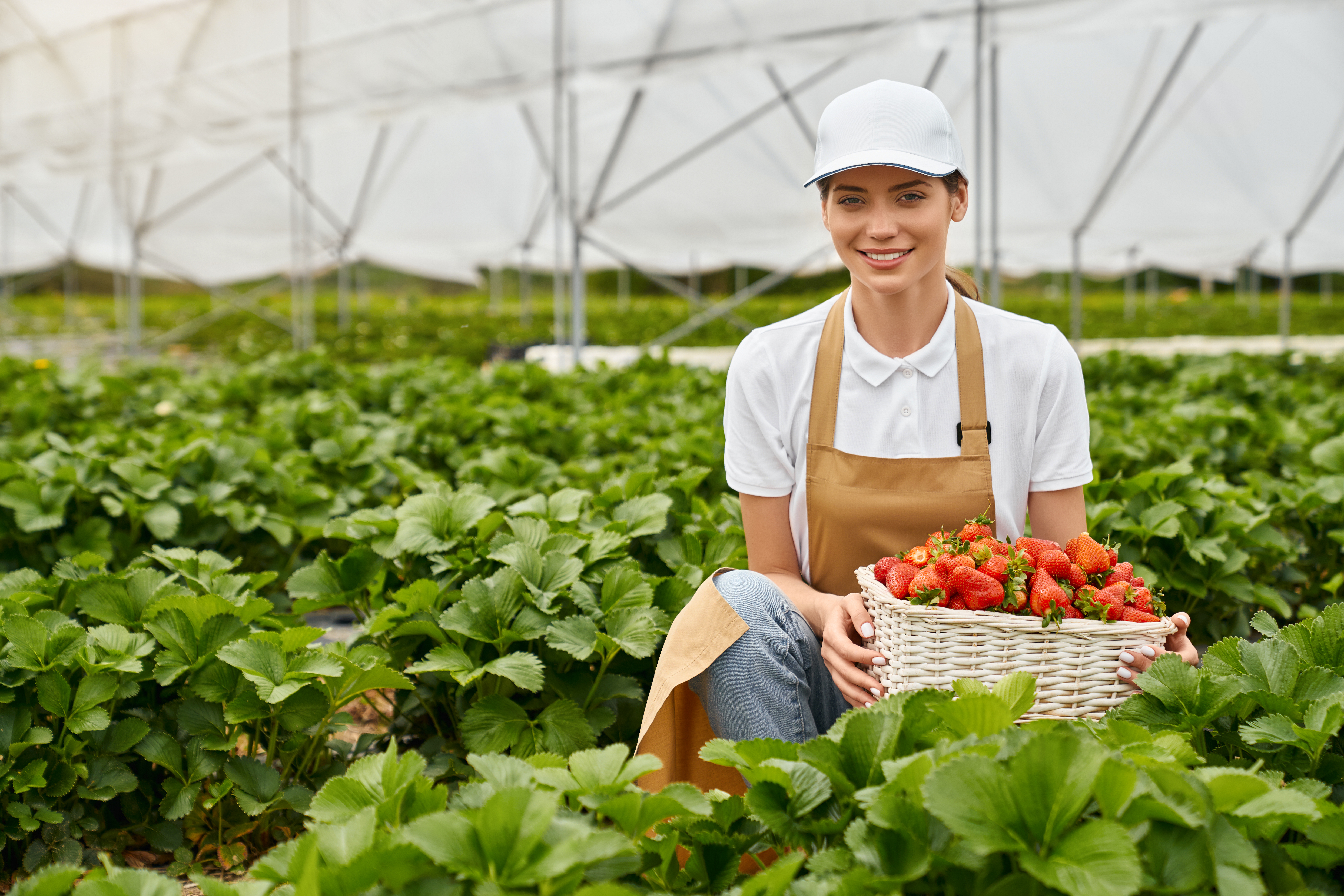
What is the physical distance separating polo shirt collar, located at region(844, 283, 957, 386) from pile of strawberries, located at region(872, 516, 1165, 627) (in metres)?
0.39

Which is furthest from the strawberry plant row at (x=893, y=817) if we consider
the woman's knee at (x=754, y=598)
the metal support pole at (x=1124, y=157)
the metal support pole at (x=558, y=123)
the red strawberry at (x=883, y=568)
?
the metal support pole at (x=1124, y=157)

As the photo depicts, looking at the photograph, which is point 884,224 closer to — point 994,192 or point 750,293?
point 994,192

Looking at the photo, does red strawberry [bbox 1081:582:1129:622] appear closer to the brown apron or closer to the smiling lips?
the brown apron

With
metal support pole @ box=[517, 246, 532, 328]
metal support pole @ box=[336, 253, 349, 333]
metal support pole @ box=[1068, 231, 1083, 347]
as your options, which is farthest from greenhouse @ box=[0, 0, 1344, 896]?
metal support pole @ box=[517, 246, 532, 328]

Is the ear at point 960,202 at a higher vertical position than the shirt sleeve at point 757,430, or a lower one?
higher

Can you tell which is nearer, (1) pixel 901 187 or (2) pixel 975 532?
(2) pixel 975 532

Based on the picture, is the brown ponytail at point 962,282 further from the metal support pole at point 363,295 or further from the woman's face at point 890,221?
the metal support pole at point 363,295

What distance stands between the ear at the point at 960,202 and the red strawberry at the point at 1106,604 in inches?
26.6

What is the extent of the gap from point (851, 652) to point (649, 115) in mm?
8348

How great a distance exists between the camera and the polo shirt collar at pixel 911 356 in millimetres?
1892

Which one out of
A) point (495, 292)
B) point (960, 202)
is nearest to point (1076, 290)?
point (960, 202)

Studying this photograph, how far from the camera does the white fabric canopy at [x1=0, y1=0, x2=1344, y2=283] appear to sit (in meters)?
7.63

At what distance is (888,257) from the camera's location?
71.0 inches

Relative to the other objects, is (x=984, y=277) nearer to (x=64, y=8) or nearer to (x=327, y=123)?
(x=327, y=123)
